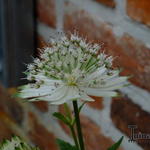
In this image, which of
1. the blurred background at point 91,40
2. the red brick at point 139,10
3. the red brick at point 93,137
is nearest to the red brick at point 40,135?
the blurred background at point 91,40

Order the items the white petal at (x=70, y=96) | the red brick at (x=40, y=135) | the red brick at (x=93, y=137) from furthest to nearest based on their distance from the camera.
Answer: the red brick at (x=40, y=135) < the red brick at (x=93, y=137) < the white petal at (x=70, y=96)

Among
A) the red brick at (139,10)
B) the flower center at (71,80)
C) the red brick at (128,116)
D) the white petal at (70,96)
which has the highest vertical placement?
the red brick at (139,10)

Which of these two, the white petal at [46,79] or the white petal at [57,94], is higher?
the white petal at [46,79]

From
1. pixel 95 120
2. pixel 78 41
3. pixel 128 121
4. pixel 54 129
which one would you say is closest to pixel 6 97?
pixel 54 129

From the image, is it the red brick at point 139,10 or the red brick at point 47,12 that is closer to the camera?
the red brick at point 139,10

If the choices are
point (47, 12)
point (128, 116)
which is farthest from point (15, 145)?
point (47, 12)

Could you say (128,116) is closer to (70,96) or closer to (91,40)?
(91,40)

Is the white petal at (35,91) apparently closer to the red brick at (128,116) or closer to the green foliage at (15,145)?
the green foliage at (15,145)

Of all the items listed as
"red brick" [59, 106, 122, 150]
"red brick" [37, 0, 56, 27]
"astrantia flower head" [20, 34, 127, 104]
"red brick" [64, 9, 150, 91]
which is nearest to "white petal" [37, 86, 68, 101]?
"astrantia flower head" [20, 34, 127, 104]
